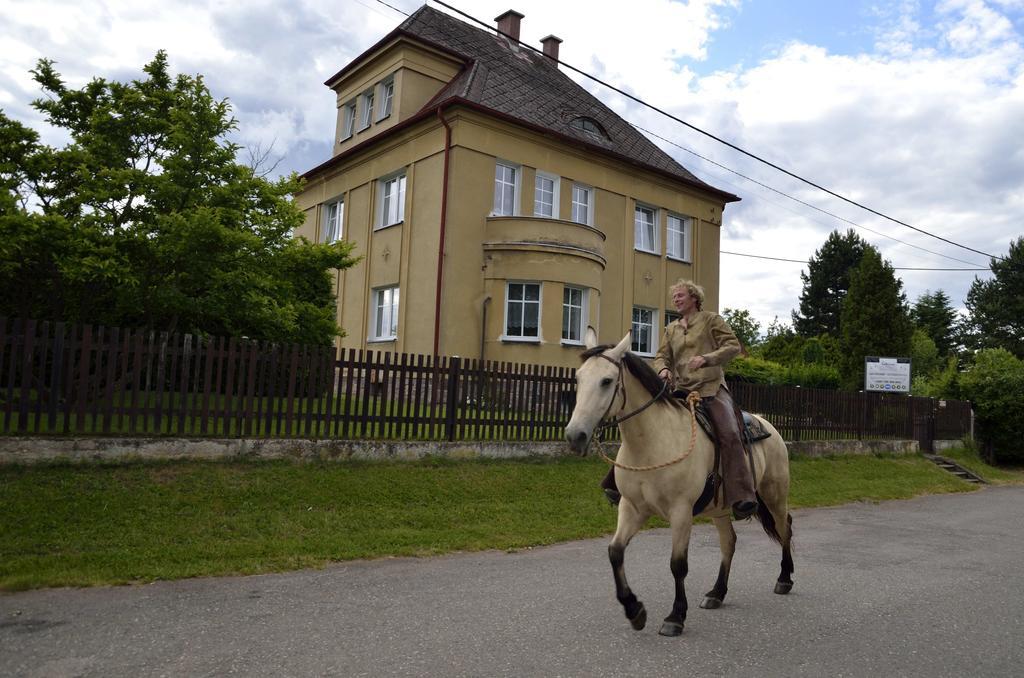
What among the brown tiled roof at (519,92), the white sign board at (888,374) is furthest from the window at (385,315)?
the white sign board at (888,374)

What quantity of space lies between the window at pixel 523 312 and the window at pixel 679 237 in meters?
8.07

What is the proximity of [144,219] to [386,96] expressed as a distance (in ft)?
50.4

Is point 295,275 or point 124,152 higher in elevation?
point 124,152

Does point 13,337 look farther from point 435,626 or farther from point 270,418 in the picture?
point 435,626

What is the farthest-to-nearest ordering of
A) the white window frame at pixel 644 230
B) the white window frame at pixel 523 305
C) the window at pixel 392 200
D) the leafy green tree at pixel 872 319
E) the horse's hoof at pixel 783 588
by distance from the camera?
1. the leafy green tree at pixel 872 319
2. the white window frame at pixel 644 230
3. the window at pixel 392 200
4. the white window frame at pixel 523 305
5. the horse's hoof at pixel 783 588

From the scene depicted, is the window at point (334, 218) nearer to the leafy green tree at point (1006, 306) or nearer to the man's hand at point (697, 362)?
the man's hand at point (697, 362)

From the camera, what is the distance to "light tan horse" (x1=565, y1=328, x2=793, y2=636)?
5.15 m

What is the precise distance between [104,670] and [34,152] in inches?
422

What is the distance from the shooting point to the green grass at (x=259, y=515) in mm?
7203

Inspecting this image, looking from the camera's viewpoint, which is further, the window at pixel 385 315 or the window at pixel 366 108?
the window at pixel 366 108

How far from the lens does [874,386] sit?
25406 millimetres

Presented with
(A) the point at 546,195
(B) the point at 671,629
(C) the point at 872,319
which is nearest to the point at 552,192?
(A) the point at 546,195

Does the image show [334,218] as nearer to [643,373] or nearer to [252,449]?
→ [252,449]

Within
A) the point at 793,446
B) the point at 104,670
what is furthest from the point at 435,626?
the point at 793,446
